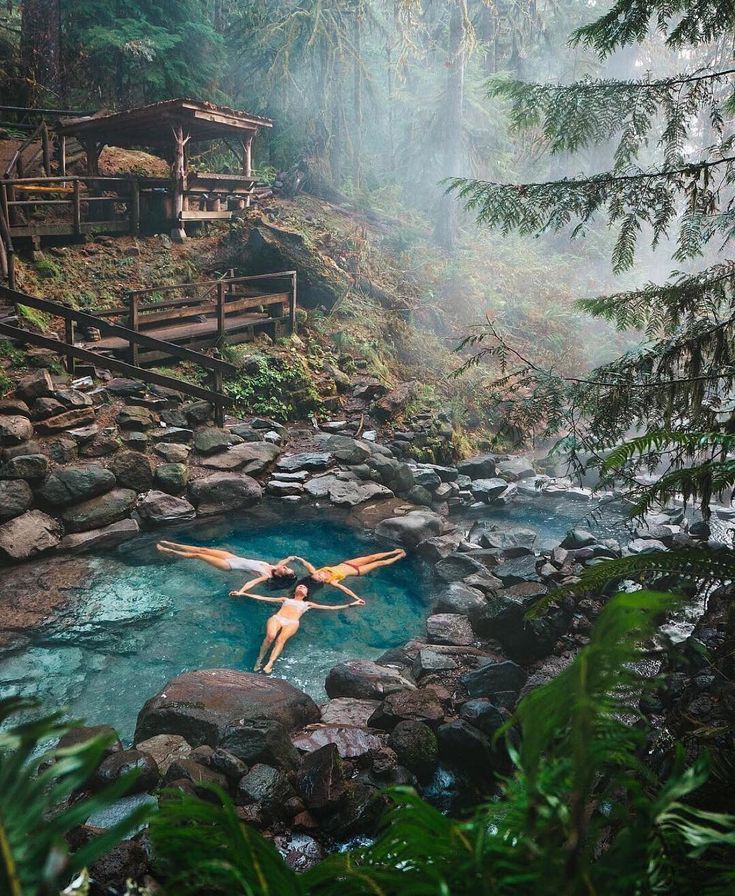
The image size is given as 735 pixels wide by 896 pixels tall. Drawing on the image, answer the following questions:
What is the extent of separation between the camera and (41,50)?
60.5 ft

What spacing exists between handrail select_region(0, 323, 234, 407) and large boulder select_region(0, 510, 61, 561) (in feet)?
10.0

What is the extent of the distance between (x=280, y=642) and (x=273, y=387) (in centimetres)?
695

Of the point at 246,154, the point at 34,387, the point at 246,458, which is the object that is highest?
the point at 246,154

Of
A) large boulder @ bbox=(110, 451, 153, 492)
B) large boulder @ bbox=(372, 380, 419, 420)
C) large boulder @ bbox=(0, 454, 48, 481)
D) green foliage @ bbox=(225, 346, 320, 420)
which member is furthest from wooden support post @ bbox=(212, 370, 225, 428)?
large boulder @ bbox=(372, 380, 419, 420)

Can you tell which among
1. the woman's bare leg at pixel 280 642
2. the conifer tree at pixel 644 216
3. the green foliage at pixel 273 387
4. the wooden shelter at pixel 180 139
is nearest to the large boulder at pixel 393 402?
the green foliage at pixel 273 387

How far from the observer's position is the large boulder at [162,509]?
923cm

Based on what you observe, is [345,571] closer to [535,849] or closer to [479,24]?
[535,849]

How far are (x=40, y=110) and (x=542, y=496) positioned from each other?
15694 millimetres

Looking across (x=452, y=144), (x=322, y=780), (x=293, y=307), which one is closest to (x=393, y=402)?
(x=293, y=307)

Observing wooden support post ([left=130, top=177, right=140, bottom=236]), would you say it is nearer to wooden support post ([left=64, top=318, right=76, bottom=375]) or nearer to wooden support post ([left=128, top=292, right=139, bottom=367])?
wooden support post ([left=128, top=292, right=139, bottom=367])

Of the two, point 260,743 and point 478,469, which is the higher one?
point 260,743

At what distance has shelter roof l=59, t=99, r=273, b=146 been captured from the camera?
14526 mm

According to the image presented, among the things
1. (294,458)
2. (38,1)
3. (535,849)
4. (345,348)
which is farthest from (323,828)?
(38,1)

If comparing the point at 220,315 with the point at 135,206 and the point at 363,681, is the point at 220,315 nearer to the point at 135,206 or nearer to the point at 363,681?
the point at 135,206
